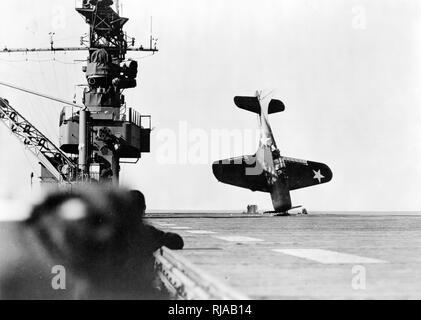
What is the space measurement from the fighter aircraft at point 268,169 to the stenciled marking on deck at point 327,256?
135ft

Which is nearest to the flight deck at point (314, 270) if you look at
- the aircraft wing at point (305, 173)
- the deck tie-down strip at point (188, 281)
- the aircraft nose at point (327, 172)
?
the deck tie-down strip at point (188, 281)

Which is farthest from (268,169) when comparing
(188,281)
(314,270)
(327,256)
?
(188,281)

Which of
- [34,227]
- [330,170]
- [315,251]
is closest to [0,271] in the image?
[34,227]

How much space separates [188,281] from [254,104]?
53.1 metres

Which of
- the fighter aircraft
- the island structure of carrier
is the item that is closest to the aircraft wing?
the fighter aircraft

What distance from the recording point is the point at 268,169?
56.7 metres

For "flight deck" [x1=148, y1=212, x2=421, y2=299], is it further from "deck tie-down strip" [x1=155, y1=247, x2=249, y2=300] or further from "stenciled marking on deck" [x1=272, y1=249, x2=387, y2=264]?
"deck tie-down strip" [x1=155, y1=247, x2=249, y2=300]

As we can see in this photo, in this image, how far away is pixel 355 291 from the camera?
7445 millimetres

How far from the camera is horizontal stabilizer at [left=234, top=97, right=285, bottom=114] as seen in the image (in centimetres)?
6078

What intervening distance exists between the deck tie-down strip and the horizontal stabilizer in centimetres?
4911

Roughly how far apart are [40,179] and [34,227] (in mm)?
36572

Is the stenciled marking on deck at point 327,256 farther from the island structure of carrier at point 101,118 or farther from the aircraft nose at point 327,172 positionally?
the aircraft nose at point 327,172

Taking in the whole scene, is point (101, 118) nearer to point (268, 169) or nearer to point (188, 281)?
point (268, 169)
